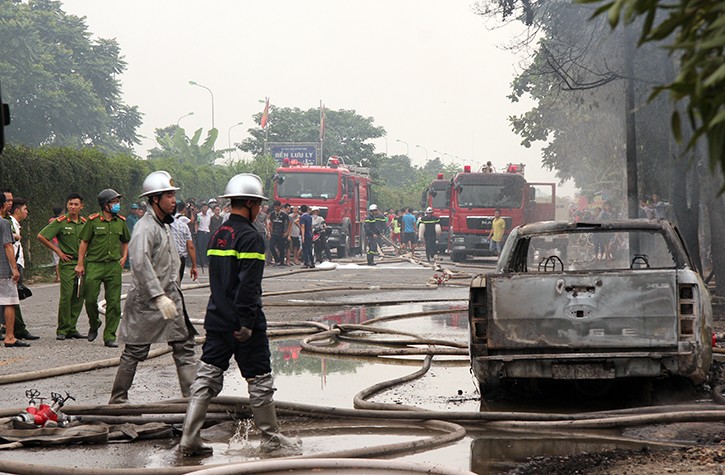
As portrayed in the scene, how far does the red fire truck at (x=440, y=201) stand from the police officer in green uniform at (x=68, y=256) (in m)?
22.9

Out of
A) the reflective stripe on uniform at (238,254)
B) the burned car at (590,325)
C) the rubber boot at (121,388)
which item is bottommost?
the rubber boot at (121,388)

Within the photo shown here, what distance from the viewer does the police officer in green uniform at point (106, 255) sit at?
11.8 meters

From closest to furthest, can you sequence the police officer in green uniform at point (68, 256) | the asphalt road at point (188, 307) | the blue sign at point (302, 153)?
1. the asphalt road at point (188, 307)
2. the police officer in green uniform at point (68, 256)
3. the blue sign at point (302, 153)

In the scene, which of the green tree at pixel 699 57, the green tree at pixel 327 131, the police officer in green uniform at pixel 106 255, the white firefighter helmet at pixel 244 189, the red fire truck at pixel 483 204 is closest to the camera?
the green tree at pixel 699 57

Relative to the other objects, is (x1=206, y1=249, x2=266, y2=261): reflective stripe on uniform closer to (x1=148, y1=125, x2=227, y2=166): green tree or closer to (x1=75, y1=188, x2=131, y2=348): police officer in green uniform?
(x1=75, y1=188, x2=131, y2=348): police officer in green uniform

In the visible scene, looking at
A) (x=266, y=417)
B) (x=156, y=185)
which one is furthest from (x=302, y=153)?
(x=266, y=417)

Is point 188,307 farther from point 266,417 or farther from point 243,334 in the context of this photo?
point 243,334

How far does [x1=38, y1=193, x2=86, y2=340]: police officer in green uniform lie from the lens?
1277 cm

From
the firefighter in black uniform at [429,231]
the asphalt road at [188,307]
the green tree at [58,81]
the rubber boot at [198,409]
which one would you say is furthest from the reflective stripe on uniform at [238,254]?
the green tree at [58,81]

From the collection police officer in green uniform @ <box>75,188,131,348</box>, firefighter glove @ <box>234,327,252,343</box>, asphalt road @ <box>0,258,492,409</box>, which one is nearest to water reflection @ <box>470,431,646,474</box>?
firefighter glove @ <box>234,327,252,343</box>

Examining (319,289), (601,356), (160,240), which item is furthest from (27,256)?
(601,356)

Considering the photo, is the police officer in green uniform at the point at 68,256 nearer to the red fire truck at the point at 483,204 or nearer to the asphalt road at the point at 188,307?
the asphalt road at the point at 188,307

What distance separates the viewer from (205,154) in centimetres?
6412

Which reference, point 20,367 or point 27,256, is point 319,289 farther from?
point 20,367
